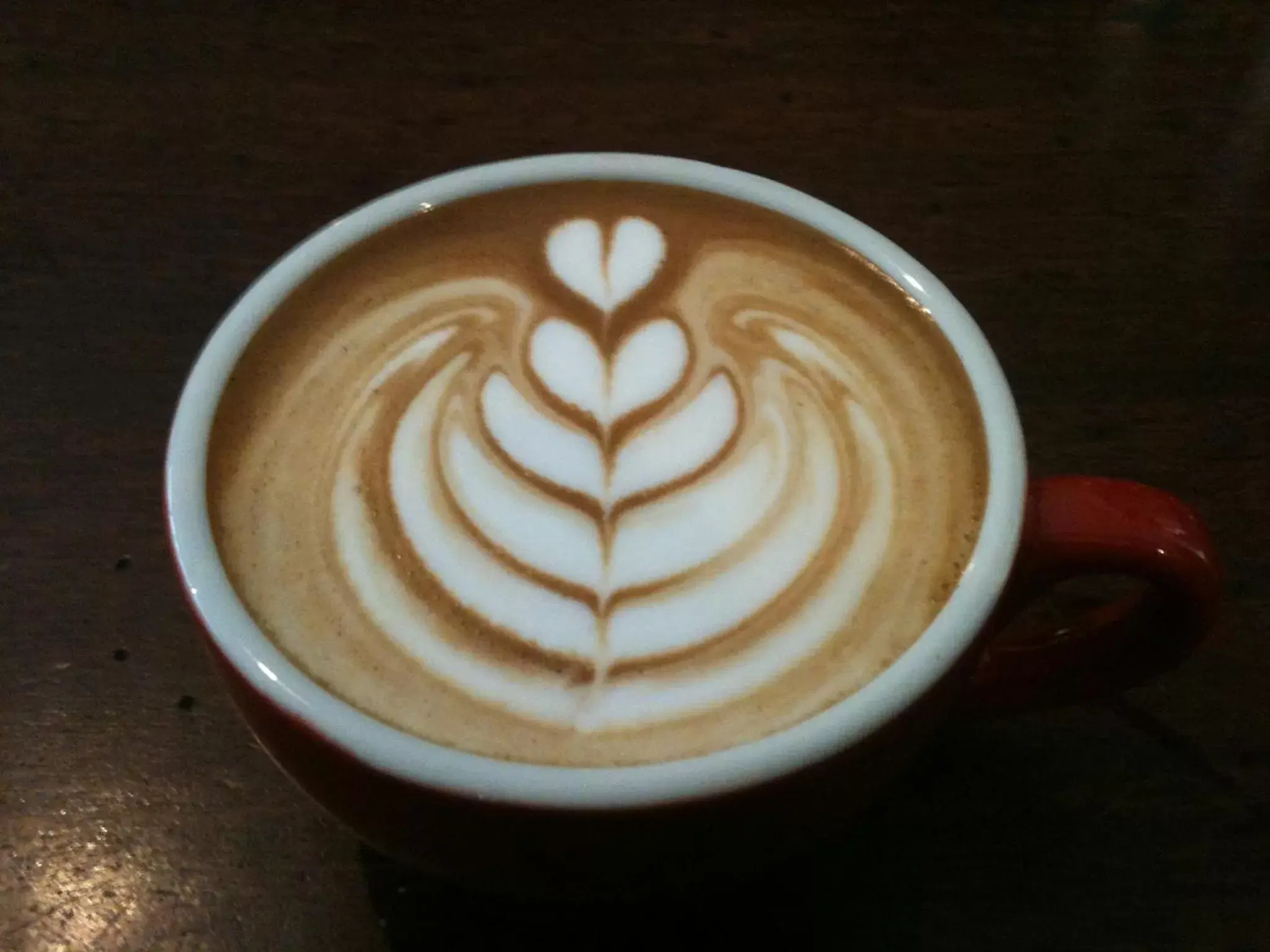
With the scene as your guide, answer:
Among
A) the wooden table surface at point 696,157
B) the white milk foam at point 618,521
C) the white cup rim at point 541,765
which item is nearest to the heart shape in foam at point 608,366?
the white milk foam at point 618,521

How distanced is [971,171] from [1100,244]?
0.13 metres

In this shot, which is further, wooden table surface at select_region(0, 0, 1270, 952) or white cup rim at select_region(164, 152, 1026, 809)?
wooden table surface at select_region(0, 0, 1270, 952)

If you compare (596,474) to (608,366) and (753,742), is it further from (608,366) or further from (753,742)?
(753,742)

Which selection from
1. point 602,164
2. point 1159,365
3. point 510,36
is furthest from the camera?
point 510,36

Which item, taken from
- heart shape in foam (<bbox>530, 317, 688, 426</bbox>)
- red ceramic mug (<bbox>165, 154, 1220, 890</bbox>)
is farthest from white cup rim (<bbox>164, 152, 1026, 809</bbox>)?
heart shape in foam (<bbox>530, 317, 688, 426</bbox>)

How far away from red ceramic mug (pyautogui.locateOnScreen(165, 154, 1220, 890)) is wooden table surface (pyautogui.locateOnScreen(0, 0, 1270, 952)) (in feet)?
0.35

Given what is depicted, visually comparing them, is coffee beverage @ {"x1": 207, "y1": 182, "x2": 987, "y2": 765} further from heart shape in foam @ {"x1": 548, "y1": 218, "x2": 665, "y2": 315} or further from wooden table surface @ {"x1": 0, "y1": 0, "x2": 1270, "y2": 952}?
wooden table surface @ {"x1": 0, "y1": 0, "x2": 1270, "y2": 952}

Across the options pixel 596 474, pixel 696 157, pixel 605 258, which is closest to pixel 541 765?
pixel 596 474

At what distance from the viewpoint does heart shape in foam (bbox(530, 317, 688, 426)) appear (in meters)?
0.59

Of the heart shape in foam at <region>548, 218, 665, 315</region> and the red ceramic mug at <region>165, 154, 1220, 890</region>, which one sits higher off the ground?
the heart shape in foam at <region>548, 218, 665, 315</region>

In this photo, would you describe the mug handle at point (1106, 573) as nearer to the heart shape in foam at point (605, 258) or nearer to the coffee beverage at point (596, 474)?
the coffee beverage at point (596, 474)

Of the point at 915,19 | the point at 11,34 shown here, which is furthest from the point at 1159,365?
the point at 11,34

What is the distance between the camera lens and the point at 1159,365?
793mm

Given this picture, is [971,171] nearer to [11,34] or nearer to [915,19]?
[915,19]
